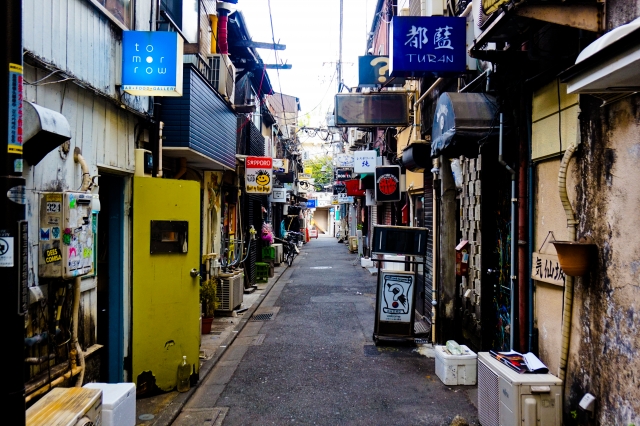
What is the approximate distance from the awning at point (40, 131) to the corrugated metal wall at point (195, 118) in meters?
3.50

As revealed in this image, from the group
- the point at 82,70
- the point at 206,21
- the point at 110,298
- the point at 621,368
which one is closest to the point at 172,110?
the point at 82,70

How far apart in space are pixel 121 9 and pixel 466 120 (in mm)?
4782

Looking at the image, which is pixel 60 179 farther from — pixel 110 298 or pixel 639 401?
pixel 639 401

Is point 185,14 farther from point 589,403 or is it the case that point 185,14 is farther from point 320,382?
point 589,403

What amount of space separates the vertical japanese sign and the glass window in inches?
146

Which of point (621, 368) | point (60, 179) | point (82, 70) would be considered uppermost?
point (82, 70)

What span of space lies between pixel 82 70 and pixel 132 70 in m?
0.95

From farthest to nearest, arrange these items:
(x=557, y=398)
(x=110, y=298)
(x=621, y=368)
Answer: (x=110, y=298) → (x=557, y=398) → (x=621, y=368)

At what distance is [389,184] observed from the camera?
14734 mm

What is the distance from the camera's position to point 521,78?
242 inches

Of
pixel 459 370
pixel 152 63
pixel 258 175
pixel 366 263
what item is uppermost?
pixel 152 63

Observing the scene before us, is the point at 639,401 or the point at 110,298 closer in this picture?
the point at 639,401

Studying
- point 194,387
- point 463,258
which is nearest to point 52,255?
point 194,387

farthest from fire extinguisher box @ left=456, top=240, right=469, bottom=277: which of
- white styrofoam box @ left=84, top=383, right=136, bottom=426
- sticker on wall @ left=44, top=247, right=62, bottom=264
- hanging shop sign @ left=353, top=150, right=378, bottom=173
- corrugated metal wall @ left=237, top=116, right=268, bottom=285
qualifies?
hanging shop sign @ left=353, top=150, right=378, bottom=173
